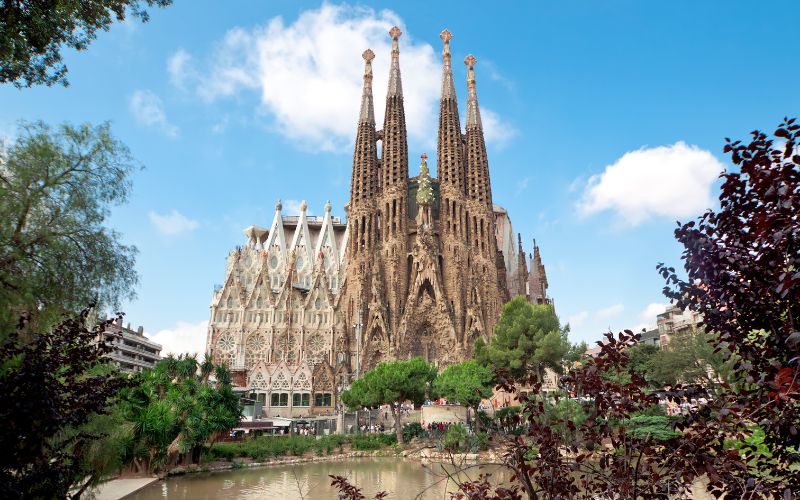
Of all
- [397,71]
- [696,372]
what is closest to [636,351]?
[696,372]

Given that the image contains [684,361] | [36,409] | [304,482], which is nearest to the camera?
[36,409]

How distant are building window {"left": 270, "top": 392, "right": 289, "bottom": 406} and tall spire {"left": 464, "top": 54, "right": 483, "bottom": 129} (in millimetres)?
30144

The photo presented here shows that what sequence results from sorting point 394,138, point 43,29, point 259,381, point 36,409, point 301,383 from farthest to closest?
point 394,138, point 301,383, point 259,381, point 43,29, point 36,409

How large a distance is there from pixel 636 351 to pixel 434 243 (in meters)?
18.2

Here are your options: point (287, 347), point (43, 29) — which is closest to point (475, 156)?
point (287, 347)

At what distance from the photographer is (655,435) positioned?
373 centimetres

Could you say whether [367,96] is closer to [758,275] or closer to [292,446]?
[292,446]

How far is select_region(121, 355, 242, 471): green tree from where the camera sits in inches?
699

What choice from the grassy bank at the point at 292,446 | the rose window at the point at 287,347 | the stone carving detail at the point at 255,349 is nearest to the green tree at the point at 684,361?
the grassy bank at the point at 292,446

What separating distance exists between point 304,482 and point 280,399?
28.5 m

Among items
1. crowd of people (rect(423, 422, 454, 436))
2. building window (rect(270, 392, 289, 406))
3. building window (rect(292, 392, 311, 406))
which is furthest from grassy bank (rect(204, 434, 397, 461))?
building window (rect(270, 392, 289, 406))

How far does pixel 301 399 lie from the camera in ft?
145

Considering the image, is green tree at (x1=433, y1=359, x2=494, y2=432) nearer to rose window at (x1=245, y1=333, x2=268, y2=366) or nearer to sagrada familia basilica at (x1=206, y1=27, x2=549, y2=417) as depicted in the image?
sagrada familia basilica at (x1=206, y1=27, x2=549, y2=417)

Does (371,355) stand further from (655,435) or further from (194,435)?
(655,435)
